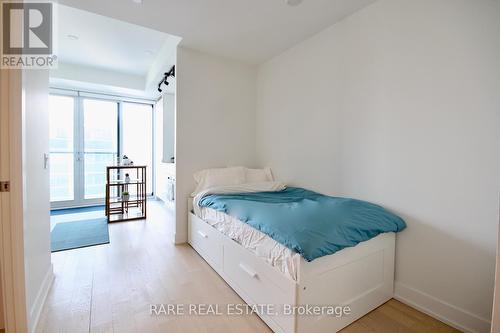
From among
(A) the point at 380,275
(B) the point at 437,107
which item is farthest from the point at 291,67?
(A) the point at 380,275

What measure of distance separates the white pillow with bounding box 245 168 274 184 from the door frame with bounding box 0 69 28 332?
2.23 m

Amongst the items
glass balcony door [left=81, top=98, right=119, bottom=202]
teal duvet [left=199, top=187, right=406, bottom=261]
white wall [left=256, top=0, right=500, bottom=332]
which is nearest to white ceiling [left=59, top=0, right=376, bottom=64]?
white wall [left=256, top=0, right=500, bottom=332]

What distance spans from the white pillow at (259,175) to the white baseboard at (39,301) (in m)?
2.16

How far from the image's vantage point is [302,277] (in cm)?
126

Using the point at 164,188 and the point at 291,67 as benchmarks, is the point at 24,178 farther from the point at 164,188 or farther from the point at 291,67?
the point at 164,188

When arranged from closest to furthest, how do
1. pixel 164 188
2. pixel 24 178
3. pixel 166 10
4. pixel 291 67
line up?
pixel 24 178 → pixel 166 10 → pixel 291 67 → pixel 164 188

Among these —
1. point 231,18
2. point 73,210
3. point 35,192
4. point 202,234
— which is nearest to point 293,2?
point 231,18

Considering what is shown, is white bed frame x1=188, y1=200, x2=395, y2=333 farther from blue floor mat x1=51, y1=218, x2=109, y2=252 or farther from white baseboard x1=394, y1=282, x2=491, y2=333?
blue floor mat x1=51, y1=218, x2=109, y2=252

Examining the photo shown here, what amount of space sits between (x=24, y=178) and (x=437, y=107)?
2684 mm

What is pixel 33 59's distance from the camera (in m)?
1.56

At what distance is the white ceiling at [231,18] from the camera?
1.99 metres

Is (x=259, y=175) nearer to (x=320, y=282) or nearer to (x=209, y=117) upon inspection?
(x=209, y=117)

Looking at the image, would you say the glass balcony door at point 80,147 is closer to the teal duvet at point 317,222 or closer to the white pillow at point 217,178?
the white pillow at point 217,178

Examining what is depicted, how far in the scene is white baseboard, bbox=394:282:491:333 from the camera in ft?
4.62
